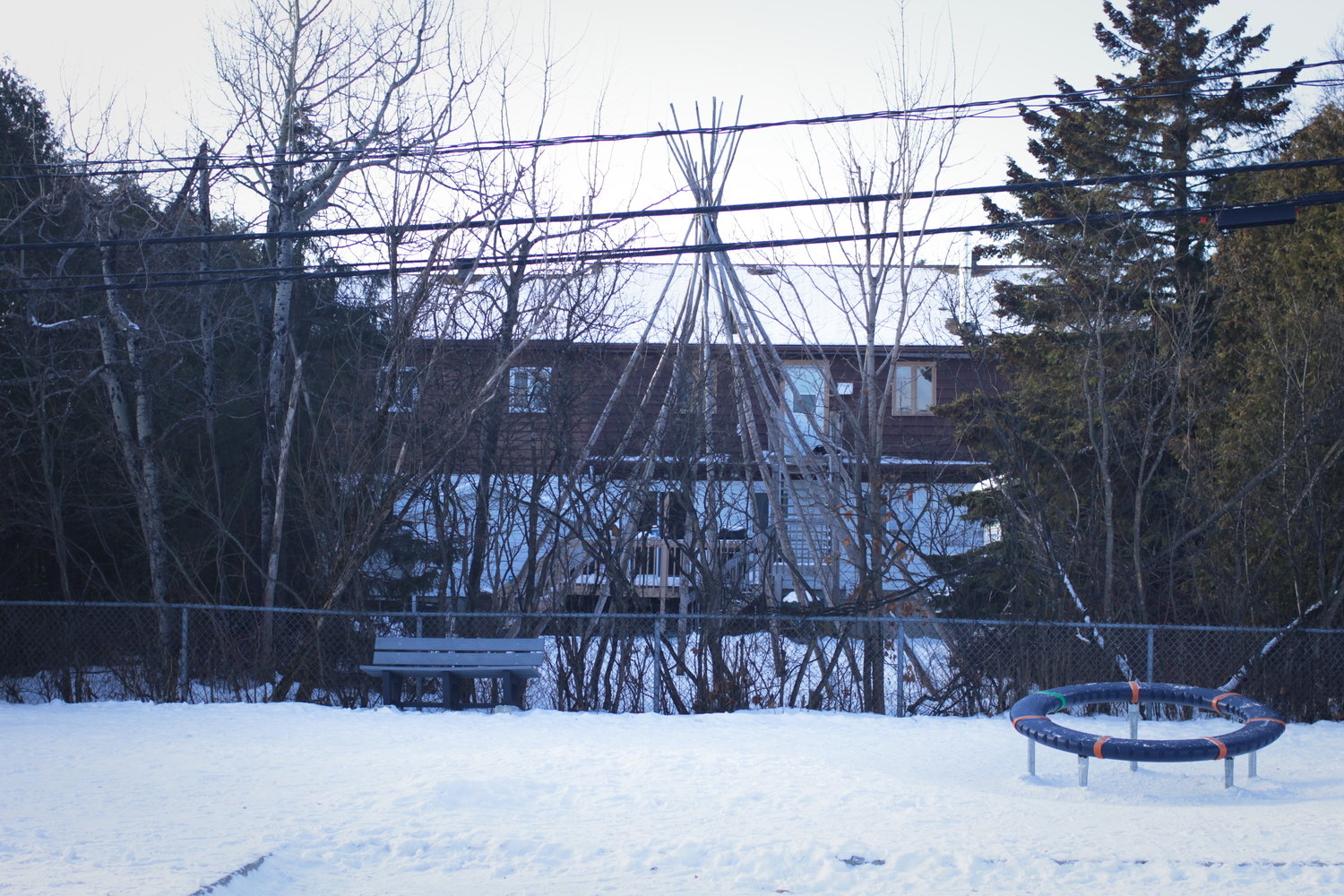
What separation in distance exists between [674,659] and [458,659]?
206 centimetres

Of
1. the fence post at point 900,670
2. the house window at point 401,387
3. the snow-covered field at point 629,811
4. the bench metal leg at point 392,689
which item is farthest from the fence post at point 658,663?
the house window at point 401,387

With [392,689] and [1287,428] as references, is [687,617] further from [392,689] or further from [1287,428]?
[1287,428]

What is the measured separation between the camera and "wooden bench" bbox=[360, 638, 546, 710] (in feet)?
29.5

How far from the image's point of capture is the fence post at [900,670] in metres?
8.88

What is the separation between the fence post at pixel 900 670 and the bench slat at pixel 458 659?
3.22 m

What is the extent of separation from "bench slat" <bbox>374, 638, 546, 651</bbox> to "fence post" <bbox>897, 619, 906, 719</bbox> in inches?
127

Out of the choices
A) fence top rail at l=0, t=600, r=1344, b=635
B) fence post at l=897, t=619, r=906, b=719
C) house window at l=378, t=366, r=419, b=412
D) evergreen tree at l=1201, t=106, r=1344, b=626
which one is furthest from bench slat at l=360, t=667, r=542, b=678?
evergreen tree at l=1201, t=106, r=1344, b=626

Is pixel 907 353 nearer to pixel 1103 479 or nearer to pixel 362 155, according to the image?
pixel 1103 479

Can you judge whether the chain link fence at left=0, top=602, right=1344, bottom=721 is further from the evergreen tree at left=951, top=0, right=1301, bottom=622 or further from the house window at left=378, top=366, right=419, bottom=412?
the house window at left=378, top=366, right=419, bottom=412

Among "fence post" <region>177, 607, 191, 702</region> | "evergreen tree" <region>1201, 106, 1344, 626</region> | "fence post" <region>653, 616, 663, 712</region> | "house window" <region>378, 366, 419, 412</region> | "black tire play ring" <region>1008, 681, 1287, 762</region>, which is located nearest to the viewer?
"black tire play ring" <region>1008, 681, 1287, 762</region>

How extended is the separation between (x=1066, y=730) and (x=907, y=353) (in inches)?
434

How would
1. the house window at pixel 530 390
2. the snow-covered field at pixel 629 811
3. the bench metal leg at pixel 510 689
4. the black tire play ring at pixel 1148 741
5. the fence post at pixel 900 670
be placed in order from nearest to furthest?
the snow-covered field at pixel 629 811, the black tire play ring at pixel 1148 741, the fence post at pixel 900 670, the bench metal leg at pixel 510 689, the house window at pixel 530 390

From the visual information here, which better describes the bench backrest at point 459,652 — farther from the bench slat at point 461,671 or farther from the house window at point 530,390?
the house window at point 530,390

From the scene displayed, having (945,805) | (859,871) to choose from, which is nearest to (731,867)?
(859,871)
